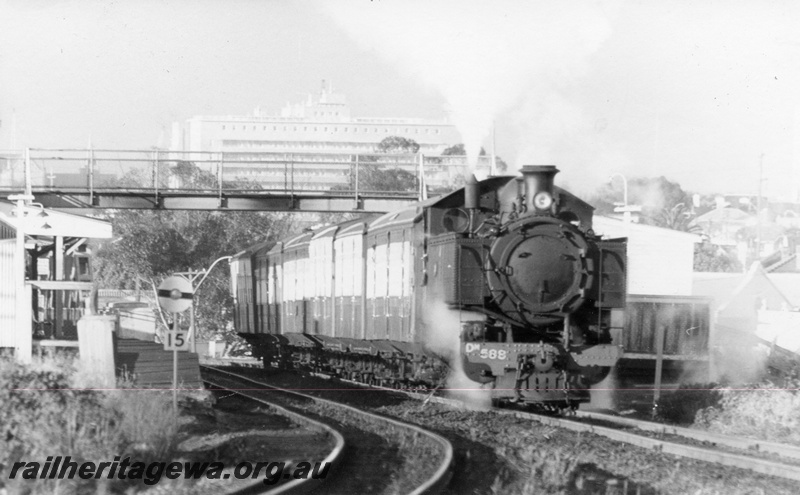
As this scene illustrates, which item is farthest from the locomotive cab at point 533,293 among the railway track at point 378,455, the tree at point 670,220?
the tree at point 670,220

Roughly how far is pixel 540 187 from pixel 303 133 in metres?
90.2

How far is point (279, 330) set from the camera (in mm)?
32688

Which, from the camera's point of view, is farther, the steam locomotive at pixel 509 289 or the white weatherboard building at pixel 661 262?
the white weatherboard building at pixel 661 262

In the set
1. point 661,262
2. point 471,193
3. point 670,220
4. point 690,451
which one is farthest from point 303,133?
point 690,451

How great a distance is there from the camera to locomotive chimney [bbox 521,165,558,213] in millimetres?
17078

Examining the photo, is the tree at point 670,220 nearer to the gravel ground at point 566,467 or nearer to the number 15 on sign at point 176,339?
the gravel ground at point 566,467

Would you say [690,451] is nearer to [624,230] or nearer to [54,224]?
[54,224]

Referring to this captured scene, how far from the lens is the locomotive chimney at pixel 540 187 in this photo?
56.0 feet

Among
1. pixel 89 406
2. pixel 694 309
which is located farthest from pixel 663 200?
pixel 89 406

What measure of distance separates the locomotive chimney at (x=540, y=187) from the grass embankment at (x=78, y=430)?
A: 20.4ft

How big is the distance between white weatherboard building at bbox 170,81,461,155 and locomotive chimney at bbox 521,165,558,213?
261 feet

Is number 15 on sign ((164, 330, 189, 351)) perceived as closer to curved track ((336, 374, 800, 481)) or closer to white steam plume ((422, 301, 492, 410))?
white steam plume ((422, 301, 492, 410))

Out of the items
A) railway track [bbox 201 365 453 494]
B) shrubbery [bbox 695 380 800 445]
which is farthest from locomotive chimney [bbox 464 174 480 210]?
shrubbery [bbox 695 380 800 445]

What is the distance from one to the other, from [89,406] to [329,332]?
39.8 ft
